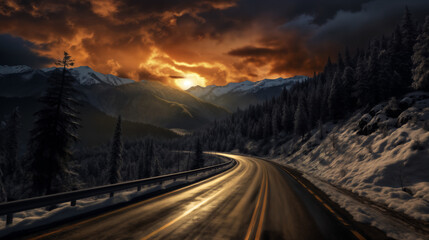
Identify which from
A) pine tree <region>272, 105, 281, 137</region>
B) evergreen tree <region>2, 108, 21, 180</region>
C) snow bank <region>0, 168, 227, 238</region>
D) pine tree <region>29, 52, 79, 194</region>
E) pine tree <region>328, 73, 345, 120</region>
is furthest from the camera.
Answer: pine tree <region>272, 105, 281, 137</region>

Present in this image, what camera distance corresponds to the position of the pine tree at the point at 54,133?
16.0 metres

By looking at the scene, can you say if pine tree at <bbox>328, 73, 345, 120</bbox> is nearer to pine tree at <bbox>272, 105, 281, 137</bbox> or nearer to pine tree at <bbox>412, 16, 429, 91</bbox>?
pine tree at <bbox>412, 16, 429, 91</bbox>

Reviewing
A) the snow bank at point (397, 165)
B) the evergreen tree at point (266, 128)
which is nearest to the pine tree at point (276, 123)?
the evergreen tree at point (266, 128)

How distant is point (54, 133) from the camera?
16406 millimetres

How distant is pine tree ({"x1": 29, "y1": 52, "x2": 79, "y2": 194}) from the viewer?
16.0 m

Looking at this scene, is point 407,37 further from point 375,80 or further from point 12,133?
point 12,133

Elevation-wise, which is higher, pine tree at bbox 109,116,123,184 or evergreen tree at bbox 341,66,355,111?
evergreen tree at bbox 341,66,355,111

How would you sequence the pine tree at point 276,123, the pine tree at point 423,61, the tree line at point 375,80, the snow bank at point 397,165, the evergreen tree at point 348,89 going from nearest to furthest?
the snow bank at point 397,165 < the pine tree at point 423,61 < the tree line at point 375,80 < the evergreen tree at point 348,89 < the pine tree at point 276,123

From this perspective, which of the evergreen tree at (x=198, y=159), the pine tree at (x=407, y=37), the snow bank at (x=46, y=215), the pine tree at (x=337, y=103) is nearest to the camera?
the snow bank at (x=46, y=215)

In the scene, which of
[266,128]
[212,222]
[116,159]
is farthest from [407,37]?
[116,159]

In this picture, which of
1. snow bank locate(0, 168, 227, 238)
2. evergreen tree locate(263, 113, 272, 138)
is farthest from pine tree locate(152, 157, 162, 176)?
evergreen tree locate(263, 113, 272, 138)

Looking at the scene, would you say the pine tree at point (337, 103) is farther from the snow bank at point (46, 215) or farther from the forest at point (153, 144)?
the snow bank at point (46, 215)

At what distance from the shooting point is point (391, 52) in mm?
42062

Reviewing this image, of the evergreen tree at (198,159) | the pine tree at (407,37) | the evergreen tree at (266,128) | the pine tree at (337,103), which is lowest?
the evergreen tree at (198,159)
